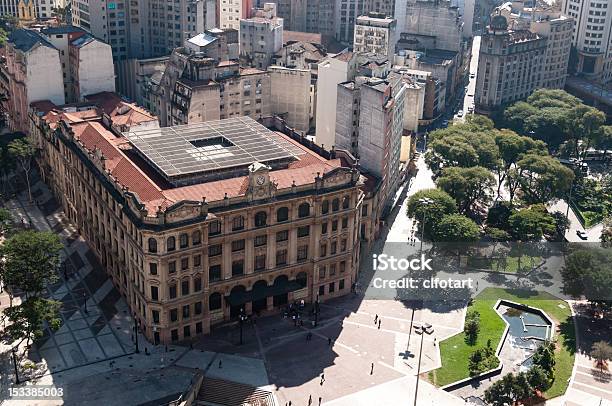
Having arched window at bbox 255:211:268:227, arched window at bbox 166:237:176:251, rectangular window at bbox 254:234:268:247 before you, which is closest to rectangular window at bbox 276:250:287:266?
rectangular window at bbox 254:234:268:247

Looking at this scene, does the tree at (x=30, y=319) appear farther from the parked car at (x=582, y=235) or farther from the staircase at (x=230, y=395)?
the parked car at (x=582, y=235)

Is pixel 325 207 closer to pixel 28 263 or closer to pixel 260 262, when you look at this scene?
pixel 260 262

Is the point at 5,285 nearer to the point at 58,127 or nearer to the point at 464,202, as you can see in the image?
the point at 58,127

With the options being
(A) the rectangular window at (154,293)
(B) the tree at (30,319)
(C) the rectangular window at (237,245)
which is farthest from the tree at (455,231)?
(B) the tree at (30,319)

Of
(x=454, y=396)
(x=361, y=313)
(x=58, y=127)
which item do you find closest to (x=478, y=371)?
(x=454, y=396)

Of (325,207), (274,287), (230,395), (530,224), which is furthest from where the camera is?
(530,224)

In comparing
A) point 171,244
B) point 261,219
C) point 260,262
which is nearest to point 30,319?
point 171,244
